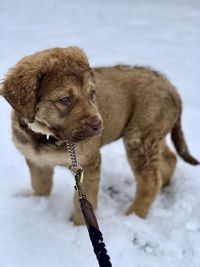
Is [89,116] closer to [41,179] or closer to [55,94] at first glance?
[55,94]

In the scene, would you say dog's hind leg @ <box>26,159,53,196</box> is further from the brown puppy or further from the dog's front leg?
the dog's front leg

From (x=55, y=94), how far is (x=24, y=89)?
22cm

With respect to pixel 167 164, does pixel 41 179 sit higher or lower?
higher

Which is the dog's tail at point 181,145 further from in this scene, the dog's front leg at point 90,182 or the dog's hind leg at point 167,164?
the dog's front leg at point 90,182

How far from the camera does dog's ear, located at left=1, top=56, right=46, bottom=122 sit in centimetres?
336

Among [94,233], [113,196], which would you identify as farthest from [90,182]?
[94,233]

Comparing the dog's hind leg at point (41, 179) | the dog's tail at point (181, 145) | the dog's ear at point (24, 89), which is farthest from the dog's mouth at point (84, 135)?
the dog's tail at point (181, 145)

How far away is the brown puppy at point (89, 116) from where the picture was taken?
3361 millimetres

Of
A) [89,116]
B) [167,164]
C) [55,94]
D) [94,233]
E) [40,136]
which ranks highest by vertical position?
[55,94]

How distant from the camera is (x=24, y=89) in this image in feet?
11.0

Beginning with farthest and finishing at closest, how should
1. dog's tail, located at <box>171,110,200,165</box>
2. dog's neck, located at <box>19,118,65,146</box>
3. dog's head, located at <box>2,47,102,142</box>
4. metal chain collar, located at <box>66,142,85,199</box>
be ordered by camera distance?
dog's tail, located at <box>171,110,200,165</box> → dog's neck, located at <box>19,118,65,146</box> → dog's head, located at <box>2,47,102,142</box> → metal chain collar, located at <box>66,142,85,199</box>

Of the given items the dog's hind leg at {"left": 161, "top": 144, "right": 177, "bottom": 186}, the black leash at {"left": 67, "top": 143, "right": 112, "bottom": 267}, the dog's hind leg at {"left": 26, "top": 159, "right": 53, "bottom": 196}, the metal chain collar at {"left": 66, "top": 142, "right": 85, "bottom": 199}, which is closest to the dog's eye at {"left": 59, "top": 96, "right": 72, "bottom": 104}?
the metal chain collar at {"left": 66, "top": 142, "right": 85, "bottom": 199}

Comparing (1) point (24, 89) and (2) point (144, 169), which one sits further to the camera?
(2) point (144, 169)

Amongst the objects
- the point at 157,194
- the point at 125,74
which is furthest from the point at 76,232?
the point at 125,74
